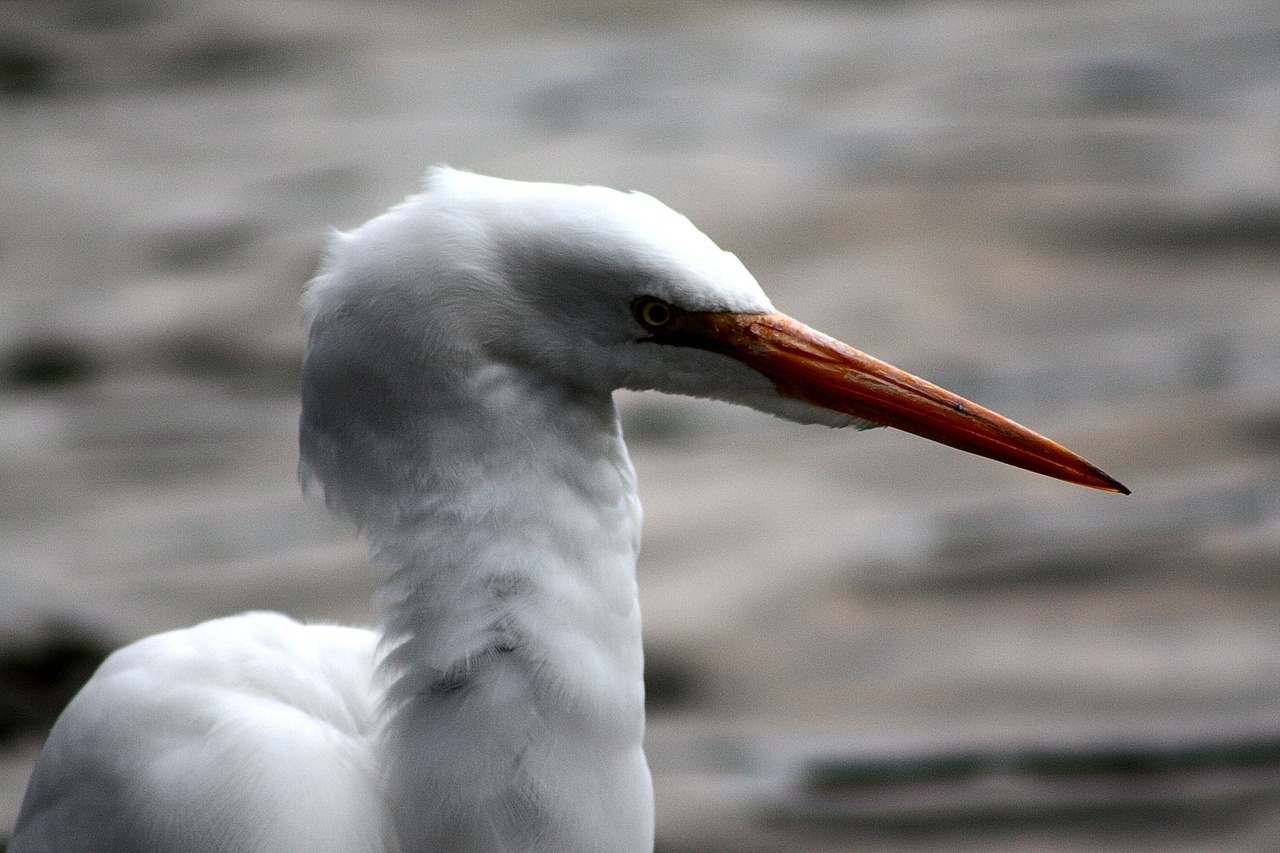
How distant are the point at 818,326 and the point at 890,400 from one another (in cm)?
274

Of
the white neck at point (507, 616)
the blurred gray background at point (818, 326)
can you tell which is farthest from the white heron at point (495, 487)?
the blurred gray background at point (818, 326)

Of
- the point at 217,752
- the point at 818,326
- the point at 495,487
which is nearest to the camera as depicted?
the point at 495,487

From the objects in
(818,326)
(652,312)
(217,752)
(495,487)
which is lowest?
(217,752)

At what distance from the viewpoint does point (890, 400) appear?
4.47ft

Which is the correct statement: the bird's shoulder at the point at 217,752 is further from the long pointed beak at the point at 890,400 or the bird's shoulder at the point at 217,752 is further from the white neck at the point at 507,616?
the long pointed beak at the point at 890,400

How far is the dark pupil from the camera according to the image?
51.4 inches

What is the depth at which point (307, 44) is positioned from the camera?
216 inches

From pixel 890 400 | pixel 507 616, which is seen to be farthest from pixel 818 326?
pixel 507 616

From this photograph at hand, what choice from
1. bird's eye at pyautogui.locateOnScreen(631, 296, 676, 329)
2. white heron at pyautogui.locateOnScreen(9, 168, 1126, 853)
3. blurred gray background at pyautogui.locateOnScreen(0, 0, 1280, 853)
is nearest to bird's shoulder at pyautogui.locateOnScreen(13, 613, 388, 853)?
white heron at pyautogui.locateOnScreen(9, 168, 1126, 853)

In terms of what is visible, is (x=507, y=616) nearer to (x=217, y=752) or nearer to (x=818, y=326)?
(x=217, y=752)

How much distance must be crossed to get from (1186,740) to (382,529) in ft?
7.04

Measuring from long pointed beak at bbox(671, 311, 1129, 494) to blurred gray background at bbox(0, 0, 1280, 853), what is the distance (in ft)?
5.04

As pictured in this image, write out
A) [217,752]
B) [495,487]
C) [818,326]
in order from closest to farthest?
1. [495,487]
2. [217,752]
3. [818,326]

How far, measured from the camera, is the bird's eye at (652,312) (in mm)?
1302
